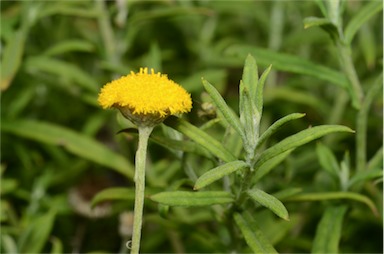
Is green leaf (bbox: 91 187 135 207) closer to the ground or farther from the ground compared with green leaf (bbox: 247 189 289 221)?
farther from the ground

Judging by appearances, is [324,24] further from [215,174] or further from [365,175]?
[215,174]

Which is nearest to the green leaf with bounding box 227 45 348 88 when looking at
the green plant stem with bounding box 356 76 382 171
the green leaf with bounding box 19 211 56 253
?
the green plant stem with bounding box 356 76 382 171

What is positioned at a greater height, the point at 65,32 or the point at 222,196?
the point at 65,32

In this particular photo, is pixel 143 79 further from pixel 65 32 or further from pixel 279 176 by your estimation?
pixel 65 32

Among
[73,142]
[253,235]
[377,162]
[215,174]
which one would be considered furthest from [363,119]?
[73,142]

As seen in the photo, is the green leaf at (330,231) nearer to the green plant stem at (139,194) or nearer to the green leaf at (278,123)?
the green leaf at (278,123)

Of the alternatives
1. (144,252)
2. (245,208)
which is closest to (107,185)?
(144,252)

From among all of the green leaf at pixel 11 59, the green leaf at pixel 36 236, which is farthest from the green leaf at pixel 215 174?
the green leaf at pixel 11 59

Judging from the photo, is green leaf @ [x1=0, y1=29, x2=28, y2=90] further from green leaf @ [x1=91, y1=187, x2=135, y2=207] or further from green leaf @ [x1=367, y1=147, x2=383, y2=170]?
green leaf @ [x1=367, y1=147, x2=383, y2=170]
